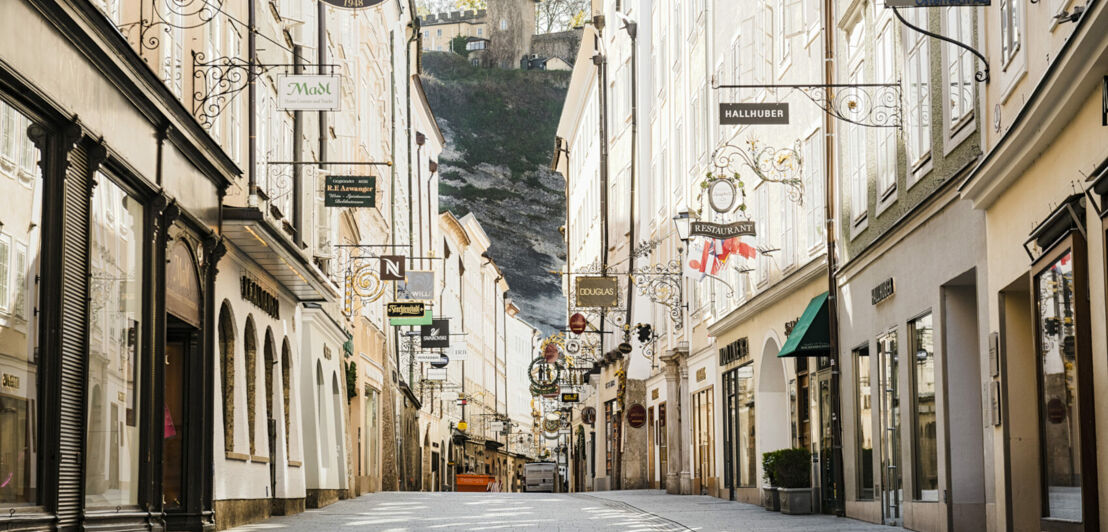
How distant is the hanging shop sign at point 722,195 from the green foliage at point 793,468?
13.7ft

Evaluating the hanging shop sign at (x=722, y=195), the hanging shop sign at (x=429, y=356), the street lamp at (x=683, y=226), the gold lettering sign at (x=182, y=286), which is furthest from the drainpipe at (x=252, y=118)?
the hanging shop sign at (x=429, y=356)

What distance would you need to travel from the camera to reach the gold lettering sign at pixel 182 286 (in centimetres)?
1597

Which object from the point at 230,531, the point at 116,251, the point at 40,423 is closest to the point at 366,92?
the point at 230,531

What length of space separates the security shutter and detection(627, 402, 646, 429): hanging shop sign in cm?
3236

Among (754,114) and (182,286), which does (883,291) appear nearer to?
(754,114)

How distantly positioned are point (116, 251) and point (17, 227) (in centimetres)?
322

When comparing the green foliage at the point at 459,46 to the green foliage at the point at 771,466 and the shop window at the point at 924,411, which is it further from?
the shop window at the point at 924,411

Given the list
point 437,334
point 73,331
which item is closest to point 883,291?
point 73,331

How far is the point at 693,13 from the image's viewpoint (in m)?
35.9

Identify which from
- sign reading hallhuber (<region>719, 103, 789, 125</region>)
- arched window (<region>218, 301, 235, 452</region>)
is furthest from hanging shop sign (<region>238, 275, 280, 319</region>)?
sign reading hallhuber (<region>719, 103, 789, 125</region>)

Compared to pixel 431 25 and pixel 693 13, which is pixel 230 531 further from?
pixel 431 25

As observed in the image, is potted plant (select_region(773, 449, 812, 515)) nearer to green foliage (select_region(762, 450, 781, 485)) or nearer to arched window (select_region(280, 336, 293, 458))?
Result: green foliage (select_region(762, 450, 781, 485))

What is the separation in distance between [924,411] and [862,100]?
5.28 m

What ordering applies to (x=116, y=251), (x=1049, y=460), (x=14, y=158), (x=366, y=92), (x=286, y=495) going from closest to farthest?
(x=14, y=158)
(x=1049, y=460)
(x=116, y=251)
(x=286, y=495)
(x=366, y=92)
